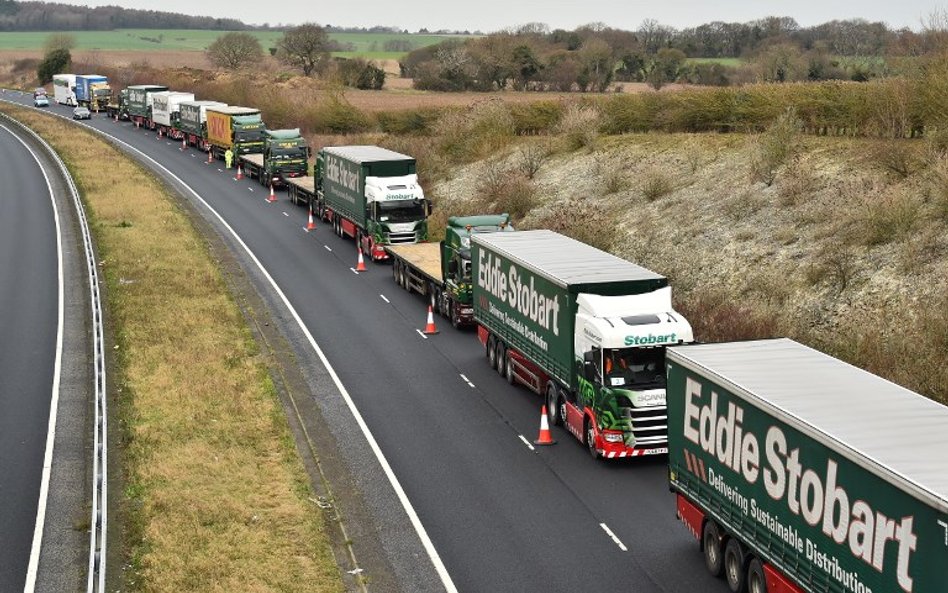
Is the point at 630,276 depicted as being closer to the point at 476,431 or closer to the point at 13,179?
the point at 476,431

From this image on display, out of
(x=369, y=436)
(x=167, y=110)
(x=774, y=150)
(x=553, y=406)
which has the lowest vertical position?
(x=369, y=436)

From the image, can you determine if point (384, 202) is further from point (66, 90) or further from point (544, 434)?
point (66, 90)

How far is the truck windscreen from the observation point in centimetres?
4591

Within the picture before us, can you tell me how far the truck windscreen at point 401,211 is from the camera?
45.9 meters

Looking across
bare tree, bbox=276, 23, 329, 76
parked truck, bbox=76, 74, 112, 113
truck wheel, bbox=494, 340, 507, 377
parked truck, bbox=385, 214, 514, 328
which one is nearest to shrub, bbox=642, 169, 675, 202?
parked truck, bbox=385, 214, 514, 328

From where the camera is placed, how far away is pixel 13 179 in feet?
238

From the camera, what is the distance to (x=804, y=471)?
15.5 metres

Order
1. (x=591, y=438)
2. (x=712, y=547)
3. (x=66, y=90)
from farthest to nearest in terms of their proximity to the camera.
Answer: (x=66, y=90)
(x=591, y=438)
(x=712, y=547)

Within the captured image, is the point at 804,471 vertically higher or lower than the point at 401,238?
higher

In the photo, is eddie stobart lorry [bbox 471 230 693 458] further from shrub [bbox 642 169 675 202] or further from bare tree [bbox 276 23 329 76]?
bare tree [bbox 276 23 329 76]

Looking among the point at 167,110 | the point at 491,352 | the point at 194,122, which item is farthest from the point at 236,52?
the point at 491,352

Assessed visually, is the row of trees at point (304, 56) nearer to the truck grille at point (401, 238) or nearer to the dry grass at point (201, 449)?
the truck grille at point (401, 238)

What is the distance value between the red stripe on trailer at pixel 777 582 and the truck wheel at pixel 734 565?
0.98 meters

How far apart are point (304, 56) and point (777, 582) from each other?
480ft
